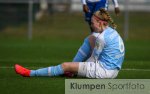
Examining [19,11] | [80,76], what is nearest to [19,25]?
[19,11]

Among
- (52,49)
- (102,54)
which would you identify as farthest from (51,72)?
(52,49)

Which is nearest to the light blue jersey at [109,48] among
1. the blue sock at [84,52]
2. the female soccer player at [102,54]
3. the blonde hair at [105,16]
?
the female soccer player at [102,54]

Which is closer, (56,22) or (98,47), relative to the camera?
(98,47)

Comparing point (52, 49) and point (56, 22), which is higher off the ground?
point (52, 49)

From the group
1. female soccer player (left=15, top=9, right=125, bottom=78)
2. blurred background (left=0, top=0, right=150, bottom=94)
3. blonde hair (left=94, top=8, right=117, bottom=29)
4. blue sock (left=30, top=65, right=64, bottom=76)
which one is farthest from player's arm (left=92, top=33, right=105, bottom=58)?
blurred background (left=0, top=0, right=150, bottom=94)

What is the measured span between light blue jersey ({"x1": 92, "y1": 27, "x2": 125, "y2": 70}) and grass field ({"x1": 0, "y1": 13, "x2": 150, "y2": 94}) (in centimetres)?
81

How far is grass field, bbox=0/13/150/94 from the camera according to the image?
12016 mm

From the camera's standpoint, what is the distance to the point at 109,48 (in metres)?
12.4

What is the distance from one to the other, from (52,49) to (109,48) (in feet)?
39.8

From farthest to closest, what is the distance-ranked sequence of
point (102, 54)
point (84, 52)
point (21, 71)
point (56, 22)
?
point (56, 22)
point (84, 52)
point (21, 71)
point (102, 54)

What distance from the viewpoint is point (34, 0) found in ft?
114

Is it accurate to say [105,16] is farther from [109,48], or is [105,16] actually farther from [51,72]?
[51,72]

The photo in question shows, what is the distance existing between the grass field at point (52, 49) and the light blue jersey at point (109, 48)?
0.81m

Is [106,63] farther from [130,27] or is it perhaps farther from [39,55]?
[130,27]
